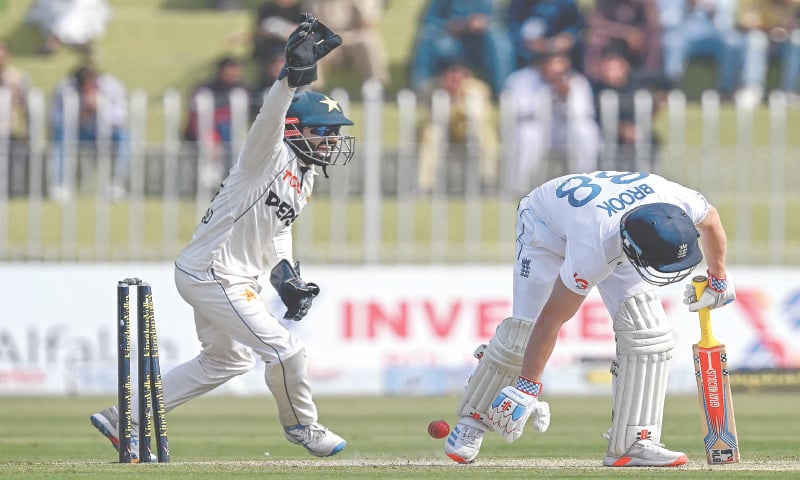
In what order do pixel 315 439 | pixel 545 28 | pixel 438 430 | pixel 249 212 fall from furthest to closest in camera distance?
1. pixel 545 28
2. pixel 315 439
3. pixel 249 212
4. pixel 438 430

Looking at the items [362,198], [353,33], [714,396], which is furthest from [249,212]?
[353,33]

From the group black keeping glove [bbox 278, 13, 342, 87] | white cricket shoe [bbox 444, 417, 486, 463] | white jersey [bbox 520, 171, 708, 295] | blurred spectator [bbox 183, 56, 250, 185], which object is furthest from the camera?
blurred spectator [bbox 183, 56, 250, 185]

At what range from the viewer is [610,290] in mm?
7383

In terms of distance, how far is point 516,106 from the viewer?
15.7 meters

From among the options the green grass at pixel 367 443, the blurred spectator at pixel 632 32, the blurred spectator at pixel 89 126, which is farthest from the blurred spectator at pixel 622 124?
the blurred spectator at pixel 89 126

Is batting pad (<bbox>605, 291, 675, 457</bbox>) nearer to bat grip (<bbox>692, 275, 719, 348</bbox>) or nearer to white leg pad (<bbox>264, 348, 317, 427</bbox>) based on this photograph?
bat grip (<bbox>692, 275, 719, 348</bbox>)

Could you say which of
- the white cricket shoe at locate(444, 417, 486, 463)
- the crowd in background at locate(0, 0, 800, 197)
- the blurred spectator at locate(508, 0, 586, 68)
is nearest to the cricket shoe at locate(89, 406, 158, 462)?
the white cricket shoe at locate(444, 417, 486, 463)

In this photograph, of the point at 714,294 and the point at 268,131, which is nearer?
the point at 714,294

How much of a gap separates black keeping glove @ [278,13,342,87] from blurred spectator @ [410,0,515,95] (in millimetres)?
9723

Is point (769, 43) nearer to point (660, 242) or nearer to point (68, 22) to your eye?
point (68, 22)

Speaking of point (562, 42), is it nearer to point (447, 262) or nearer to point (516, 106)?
point (516, 106)

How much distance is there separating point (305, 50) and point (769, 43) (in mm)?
11519

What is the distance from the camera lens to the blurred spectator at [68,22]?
18406 mm

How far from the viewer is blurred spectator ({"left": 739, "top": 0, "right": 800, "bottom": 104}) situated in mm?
17250
